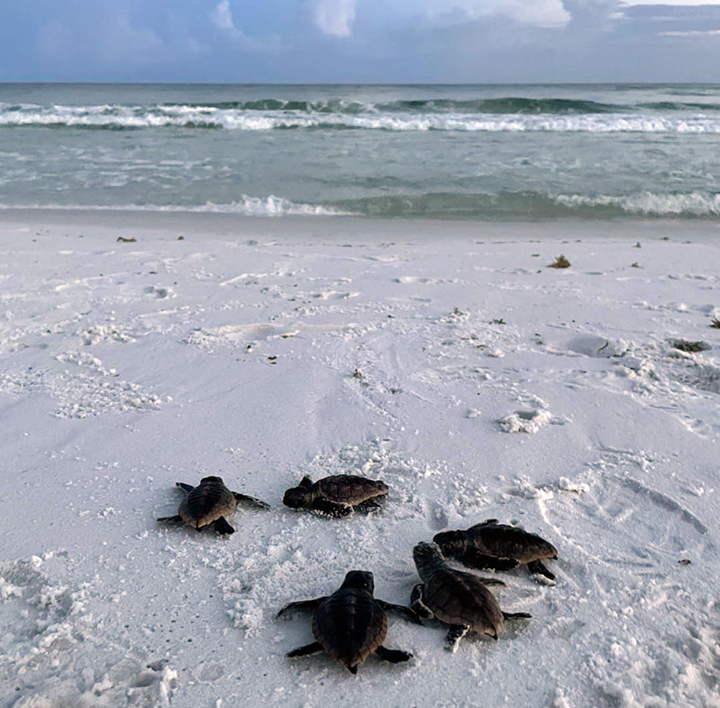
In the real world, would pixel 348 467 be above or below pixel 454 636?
below

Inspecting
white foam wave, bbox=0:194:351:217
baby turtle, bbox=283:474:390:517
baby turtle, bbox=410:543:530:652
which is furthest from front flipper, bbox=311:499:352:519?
white foam wave, bbox=0:194:351:217

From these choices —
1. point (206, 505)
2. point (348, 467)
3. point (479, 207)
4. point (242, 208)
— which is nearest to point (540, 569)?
point (348, 467)

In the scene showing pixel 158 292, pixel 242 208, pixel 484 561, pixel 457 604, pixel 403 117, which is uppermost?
pixel 457 604

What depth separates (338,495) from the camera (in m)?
2.82

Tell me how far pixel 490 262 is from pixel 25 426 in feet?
16.9

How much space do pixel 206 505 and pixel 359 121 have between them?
2318 cm

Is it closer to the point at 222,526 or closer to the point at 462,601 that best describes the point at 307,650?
the point at 462,601

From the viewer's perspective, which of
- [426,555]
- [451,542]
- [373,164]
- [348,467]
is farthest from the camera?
[373,164]

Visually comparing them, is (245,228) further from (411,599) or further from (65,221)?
(411,599)

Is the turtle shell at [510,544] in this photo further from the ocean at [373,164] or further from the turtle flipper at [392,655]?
the ocean at [373,164]

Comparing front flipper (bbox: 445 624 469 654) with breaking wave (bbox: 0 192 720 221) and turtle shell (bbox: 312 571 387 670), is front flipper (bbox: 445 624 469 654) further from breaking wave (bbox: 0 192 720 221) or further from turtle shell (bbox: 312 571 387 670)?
breaking wave (bbox: 0 192 720 221)

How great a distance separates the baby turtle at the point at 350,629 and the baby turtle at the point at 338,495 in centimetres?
63

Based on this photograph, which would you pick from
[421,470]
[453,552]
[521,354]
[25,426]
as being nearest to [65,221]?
[25,426]

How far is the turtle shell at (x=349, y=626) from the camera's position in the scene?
199 centimetres
